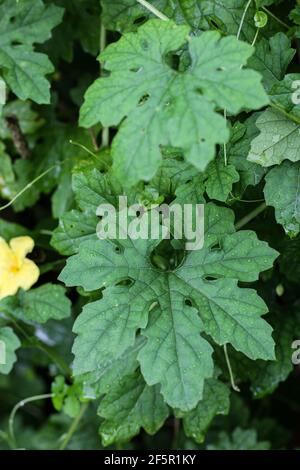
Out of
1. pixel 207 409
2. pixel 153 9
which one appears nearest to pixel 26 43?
pixel 153 9

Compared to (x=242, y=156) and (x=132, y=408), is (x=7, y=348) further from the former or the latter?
(x=242, y=156)

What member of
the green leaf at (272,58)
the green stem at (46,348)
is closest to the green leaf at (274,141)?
the green leaf at (272,58)

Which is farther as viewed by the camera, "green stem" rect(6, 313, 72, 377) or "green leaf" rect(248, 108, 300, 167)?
"green stem" rect(6, 313, 72, 377)

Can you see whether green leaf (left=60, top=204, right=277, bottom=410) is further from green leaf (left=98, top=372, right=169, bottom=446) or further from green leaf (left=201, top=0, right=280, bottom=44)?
green leaf (left=201, top=0, right=280, bottom=44)

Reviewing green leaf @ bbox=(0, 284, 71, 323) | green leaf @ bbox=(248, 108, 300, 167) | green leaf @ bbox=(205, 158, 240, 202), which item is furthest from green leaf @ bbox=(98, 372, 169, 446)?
green leaf @ bbox=(248, 108, 300, 167)

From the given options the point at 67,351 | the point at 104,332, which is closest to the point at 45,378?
the point at 67,351

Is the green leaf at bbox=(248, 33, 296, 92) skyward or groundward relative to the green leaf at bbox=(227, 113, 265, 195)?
skyward

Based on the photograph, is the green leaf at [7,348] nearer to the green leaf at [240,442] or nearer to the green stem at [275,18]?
the green leaf at [240,442]
